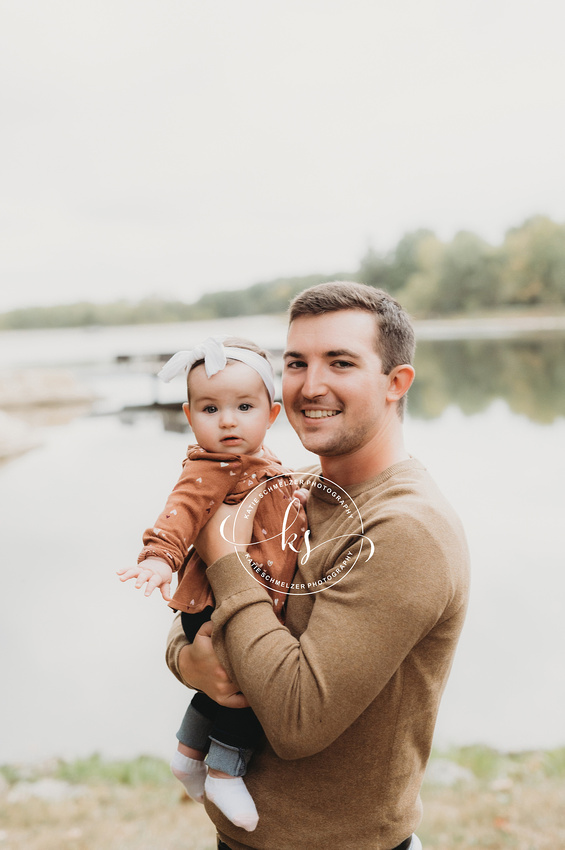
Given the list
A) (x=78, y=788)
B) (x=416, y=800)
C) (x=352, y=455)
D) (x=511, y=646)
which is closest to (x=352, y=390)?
(x=352, y=455)

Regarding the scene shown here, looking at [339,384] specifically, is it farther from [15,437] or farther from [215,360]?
[15,437]

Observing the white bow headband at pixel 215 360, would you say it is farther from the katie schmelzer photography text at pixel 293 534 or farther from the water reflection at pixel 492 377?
the water reflection at pixel 492 377

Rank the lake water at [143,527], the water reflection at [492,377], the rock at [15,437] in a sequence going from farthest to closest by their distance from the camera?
the water reflection at [492,377]
the rock at [15,437]
the lake water at [143,527]

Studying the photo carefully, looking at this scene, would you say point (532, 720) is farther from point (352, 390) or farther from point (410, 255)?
point (410, 255)

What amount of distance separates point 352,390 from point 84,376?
597 centimetres

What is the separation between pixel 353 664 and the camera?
2.48ft

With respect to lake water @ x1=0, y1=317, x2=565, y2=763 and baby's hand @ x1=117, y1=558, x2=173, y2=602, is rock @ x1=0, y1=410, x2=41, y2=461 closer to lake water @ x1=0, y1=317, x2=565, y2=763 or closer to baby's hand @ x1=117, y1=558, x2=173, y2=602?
lake water @ x1=0, y1=317, x2=565, y2=763

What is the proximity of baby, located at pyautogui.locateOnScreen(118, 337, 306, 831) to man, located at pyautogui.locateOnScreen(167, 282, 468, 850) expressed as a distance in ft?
0.10

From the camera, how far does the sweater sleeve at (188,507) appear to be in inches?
35.6

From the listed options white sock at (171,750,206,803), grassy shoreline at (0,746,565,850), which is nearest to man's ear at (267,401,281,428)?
white sock at (171,750,206,803)

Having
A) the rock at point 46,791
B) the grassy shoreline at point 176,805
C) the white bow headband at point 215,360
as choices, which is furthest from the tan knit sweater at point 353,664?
the rock at point 46,791

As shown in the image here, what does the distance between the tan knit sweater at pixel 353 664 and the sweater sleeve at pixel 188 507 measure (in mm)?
69

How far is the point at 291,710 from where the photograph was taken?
2.55 ft

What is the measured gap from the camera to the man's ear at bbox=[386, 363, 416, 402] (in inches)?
39.4
